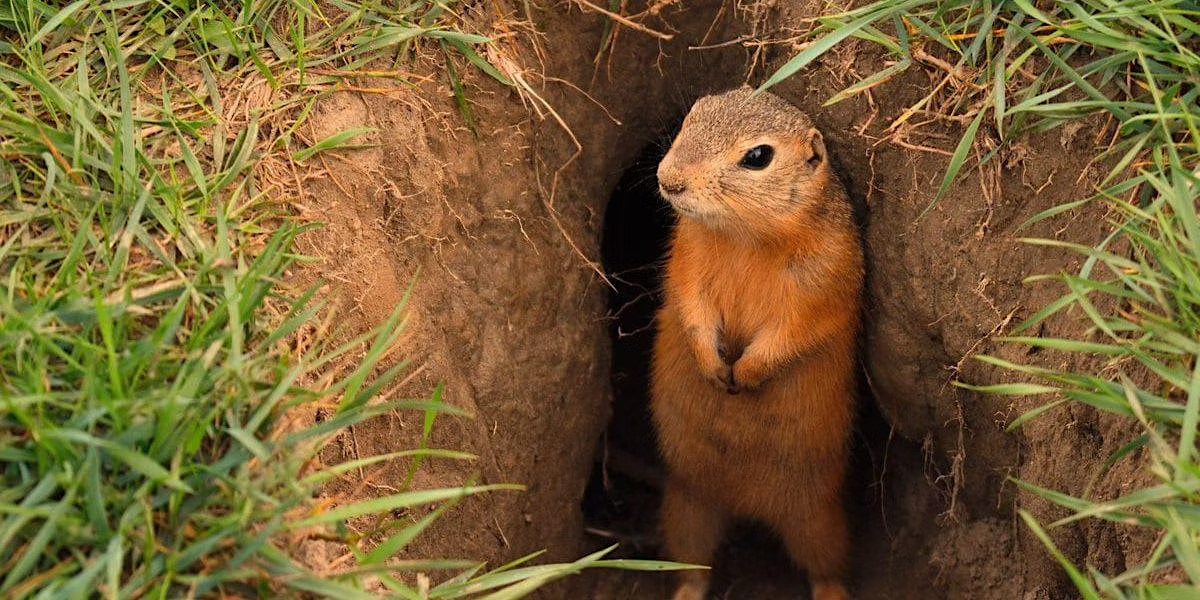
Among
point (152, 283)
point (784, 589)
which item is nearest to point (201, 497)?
point (152, 283)

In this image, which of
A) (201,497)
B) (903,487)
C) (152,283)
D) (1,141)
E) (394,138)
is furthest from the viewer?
(903,487)

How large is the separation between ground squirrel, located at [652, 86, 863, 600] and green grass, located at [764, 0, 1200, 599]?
1.37ft

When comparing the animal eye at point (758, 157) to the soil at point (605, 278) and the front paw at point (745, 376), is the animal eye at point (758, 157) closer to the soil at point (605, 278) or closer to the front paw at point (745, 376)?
the soil at point (605, 278)

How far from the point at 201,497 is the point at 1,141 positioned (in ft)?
4.35

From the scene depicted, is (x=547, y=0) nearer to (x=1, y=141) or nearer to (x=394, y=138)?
(x=394, y=138)

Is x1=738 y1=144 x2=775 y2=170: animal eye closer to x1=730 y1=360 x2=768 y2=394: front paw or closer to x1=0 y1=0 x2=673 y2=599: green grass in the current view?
x1=730 y1=360 x2=768 y2=394: front paw

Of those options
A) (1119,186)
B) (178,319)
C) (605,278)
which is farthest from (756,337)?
(178,319)

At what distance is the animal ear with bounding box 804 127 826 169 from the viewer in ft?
12.8

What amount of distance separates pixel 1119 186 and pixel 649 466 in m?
2.89

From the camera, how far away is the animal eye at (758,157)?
3.79 m

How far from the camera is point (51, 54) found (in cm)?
329

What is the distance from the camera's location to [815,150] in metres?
3.92

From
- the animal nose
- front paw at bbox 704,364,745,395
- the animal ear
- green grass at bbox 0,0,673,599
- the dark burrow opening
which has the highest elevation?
green grass at bbox 0,0,673,599

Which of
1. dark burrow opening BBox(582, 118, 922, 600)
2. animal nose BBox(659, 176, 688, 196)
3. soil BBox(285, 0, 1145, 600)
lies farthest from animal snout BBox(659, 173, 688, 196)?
dark burrow opening BBox(582, 118, 922, 600)
